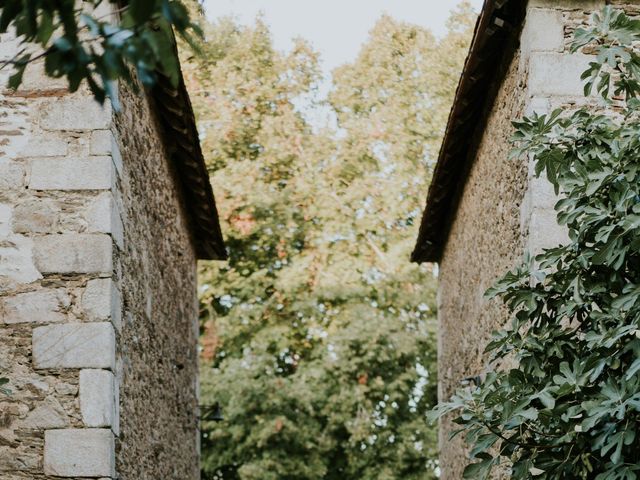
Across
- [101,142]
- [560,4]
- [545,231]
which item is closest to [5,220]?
[101,142]

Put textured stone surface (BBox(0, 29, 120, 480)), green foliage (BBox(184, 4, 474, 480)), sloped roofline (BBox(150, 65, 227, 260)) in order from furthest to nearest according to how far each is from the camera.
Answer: green foliage (BBox(184, 4, 474, 480))
sloped roofline (BBox(150, 65, 227, 260))
textured stone surface (BBox(0, 29, 120, 480))

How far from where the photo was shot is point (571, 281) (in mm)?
4621

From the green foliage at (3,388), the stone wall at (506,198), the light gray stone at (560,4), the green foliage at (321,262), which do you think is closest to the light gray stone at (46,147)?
the green foliage at (3,388)

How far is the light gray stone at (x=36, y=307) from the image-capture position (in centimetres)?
579

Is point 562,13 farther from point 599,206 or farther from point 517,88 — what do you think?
point 599,206

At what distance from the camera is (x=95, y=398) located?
564 cm

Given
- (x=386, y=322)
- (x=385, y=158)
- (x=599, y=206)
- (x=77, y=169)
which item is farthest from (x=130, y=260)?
(x=385, y=158)

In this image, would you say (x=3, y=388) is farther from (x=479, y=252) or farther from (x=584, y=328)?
(x=479, y=252)

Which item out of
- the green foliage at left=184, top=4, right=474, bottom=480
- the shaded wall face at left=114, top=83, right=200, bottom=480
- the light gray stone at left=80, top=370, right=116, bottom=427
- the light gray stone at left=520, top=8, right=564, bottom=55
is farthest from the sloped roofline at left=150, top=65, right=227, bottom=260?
the green foliage at left=184, top=4, right=474, bottom=480

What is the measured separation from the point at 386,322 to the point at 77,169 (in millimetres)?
10753

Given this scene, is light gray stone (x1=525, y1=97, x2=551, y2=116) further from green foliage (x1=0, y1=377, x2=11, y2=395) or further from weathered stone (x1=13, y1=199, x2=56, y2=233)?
green foliage (x1=0, y1=377, x2=11, y2=395)

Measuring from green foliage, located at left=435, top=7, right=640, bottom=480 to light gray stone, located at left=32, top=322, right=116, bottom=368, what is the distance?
6.63ft

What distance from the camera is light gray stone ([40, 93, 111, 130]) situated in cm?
602

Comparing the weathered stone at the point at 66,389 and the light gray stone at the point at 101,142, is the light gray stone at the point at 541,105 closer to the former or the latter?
the light gray stone at the point at 101,142
